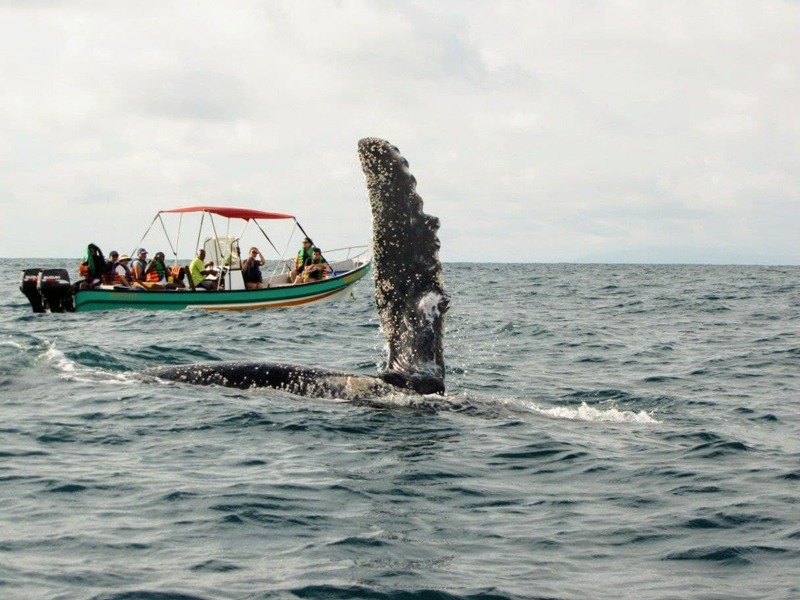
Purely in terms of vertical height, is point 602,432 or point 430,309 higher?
point 430,309

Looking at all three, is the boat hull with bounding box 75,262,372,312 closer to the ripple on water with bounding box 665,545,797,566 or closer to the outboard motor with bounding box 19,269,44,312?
the outboard motor with bounding box 19,269,44,312

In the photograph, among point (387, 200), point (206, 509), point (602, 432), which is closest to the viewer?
point (206, 509)

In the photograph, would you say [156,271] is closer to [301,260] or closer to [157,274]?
[157,274]

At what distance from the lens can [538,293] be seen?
140ft

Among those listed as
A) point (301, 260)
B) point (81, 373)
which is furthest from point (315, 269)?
point (81, 373)

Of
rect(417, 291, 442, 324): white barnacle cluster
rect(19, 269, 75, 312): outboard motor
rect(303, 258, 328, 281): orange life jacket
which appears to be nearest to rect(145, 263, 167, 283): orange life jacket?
rect(19, 269, 75, 312): outboard motor

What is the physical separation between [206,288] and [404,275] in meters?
20.5

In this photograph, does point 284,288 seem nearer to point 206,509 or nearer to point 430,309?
point 430,309

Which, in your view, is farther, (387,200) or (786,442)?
(786,442)

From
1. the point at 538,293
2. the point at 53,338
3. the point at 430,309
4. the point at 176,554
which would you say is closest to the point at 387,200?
the point at 430,309

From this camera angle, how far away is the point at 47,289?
88.6 ft

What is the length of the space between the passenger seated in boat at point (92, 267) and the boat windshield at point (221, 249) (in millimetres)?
3207

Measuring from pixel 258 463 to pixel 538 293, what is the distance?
34.9m

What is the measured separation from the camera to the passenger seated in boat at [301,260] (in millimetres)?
31188
